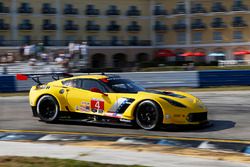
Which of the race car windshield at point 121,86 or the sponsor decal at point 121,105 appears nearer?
the sponsor decal at point 121,105

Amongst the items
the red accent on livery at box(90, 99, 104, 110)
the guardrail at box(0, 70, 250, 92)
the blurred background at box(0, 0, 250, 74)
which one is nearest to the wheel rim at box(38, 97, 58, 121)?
the red accent on livery at box(90, 99, 104, 110)

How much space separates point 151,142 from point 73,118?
3193 mm

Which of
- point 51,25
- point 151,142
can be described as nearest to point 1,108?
point 151,142

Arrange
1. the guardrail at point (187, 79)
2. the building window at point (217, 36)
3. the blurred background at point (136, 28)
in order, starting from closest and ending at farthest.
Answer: the guardrail at point (187, 79), the blurred background at point (136, 28), the building window at point (217, 36)

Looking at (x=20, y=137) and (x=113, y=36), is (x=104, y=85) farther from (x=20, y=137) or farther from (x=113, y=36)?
(x=113, y=36)

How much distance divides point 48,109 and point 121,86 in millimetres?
2073

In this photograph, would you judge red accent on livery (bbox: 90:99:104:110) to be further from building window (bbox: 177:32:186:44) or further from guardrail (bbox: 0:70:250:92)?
building window (bbox: 177:32:186:44)

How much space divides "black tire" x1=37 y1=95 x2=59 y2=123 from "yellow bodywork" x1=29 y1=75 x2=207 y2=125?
0.38 feet

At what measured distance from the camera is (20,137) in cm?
995

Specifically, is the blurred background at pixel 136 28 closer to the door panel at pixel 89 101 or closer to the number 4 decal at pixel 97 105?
the door panel at pixel 89 101

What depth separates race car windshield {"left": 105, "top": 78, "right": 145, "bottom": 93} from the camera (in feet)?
36.8

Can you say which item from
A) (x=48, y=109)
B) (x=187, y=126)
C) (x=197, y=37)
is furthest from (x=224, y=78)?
(x=197, y=37)

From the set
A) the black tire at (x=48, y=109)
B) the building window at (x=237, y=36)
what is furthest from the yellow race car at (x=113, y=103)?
the building window at (x=237, y=36)

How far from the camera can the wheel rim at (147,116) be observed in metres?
10.5
